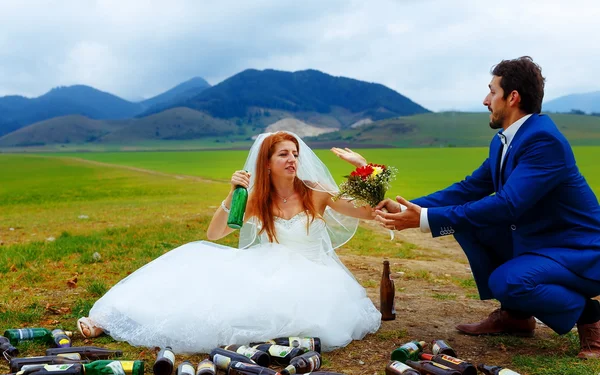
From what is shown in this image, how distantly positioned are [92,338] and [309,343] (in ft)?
8.61

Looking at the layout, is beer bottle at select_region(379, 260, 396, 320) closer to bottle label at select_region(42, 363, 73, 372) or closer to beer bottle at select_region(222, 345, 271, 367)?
beer bottle at select_region(222, 345, 271, 367)

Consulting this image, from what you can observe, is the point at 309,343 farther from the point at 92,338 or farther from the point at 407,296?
the point at 407,296

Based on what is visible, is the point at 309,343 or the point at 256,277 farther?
the point at 256,277

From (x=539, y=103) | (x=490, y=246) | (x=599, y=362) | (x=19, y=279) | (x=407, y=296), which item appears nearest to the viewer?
(x=599, y=362)

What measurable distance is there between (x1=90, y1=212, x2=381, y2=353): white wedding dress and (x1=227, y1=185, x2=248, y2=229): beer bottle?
0.43 m

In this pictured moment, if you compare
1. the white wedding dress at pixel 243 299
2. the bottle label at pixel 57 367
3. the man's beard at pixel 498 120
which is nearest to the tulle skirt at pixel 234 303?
the white wedding dress at pixel 243 299

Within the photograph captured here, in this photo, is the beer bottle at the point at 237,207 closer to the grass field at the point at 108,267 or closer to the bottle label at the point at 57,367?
the grass field at the point at 108,267

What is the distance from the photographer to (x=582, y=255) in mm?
6059

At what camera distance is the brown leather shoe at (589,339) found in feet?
20.1

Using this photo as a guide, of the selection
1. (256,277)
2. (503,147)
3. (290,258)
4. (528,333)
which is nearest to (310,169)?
(290,258)

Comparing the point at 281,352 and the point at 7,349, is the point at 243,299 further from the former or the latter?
the point at 7,349

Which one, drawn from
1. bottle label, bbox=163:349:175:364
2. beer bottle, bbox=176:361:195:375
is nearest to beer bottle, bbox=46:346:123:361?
bottle label, bbox=163:349:175:364

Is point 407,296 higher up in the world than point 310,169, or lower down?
lower down

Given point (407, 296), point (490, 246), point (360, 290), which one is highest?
point (490, 246)
